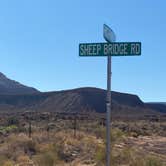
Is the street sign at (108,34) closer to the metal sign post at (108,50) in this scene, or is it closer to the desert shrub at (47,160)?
the metal sign post at (108,50)

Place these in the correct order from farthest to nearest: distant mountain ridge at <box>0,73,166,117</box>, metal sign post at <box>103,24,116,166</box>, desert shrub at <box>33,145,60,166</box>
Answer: distant mountain ridge at <box>0,73,166,117</box>
desert shrub at <box>33,145,60,166</box>
metal sign post at <box>103,24,116,166</box>

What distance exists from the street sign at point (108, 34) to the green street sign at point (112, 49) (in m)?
0.13

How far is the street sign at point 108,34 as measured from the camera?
10.3m

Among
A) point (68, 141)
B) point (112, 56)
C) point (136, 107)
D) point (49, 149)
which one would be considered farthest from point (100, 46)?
point (136, 107)

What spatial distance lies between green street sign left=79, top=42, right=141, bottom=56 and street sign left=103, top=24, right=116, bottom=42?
13 centimetres

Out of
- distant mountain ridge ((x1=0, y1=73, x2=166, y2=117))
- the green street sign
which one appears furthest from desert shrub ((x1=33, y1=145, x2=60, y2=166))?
distant mountain ridge ((x1=0, y1=73, x2=166, y2=117))

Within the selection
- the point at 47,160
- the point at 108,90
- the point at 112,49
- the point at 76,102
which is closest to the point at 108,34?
the point at 112,49

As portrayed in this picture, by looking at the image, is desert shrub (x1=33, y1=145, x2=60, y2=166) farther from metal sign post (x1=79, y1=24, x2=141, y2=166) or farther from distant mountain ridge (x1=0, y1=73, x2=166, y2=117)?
distant mountain ridge (x1=0, y1=73, x2=166, y2=117)

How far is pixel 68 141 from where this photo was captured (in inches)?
955

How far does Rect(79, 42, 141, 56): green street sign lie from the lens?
10.3 m

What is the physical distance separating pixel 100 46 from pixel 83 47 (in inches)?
14.0

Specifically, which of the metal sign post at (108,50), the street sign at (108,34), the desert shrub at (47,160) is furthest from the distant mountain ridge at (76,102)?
the metal sign post at (108,50)

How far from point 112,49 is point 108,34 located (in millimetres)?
320

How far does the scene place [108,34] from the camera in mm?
10391
